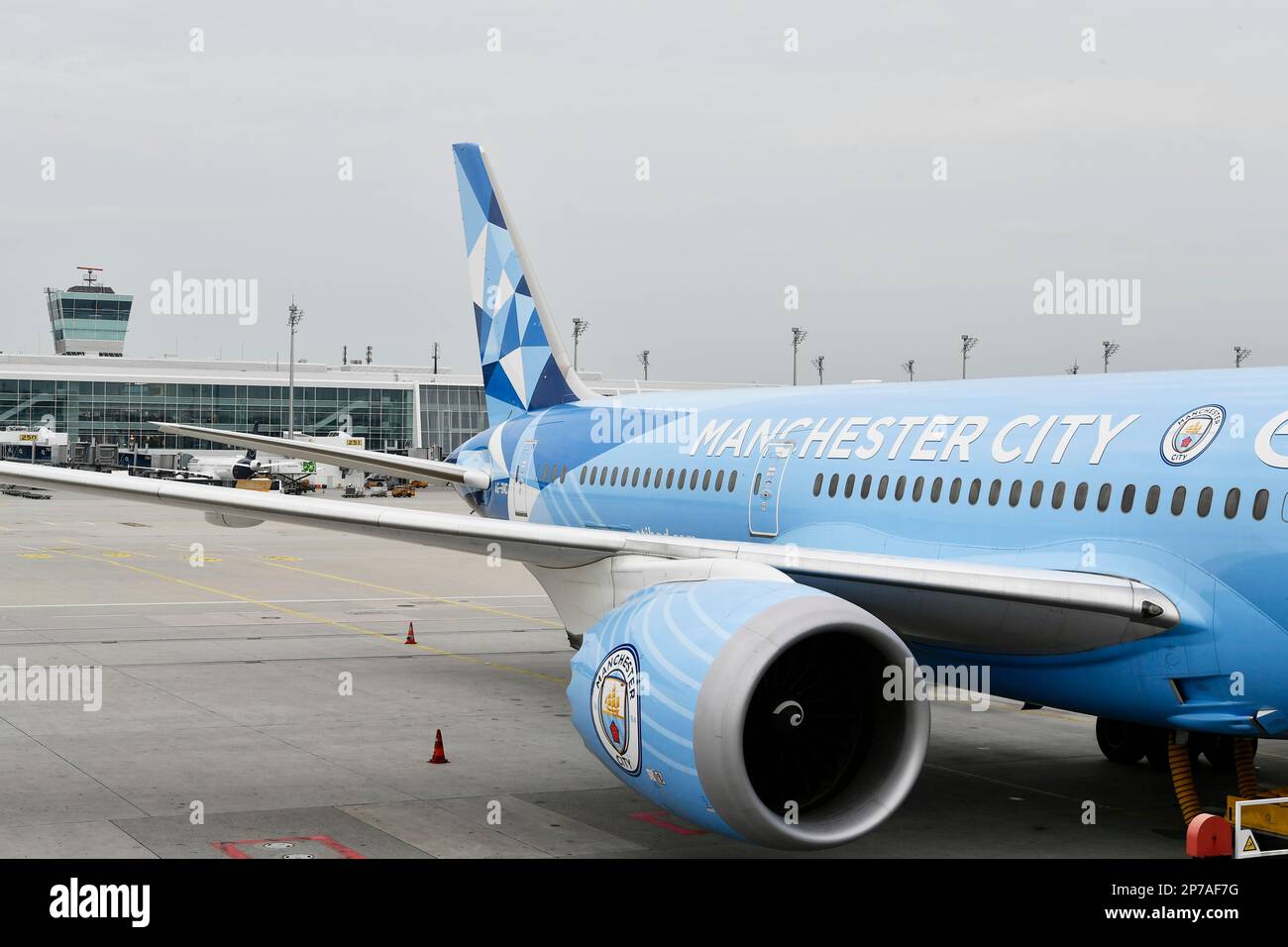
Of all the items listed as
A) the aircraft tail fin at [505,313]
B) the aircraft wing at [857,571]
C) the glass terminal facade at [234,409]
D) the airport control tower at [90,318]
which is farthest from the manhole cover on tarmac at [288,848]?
the airport control tower at [90,318]

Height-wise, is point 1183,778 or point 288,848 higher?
point 1183,778

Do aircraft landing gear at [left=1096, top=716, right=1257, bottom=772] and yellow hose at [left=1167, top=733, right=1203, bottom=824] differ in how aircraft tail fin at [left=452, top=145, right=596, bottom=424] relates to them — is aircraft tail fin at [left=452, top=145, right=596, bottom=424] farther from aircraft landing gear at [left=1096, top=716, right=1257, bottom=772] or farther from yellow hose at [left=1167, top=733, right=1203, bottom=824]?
yellow hose at [left=1167, top=733, right=1203, bottom=824]

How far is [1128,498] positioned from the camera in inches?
474

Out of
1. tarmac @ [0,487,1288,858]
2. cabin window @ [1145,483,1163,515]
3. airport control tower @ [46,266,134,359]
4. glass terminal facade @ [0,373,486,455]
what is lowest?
tarmac @ [0,487,1288,858]

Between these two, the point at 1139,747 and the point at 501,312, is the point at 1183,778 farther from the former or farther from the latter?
the point at 501,312

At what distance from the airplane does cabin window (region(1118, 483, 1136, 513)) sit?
0.01 m

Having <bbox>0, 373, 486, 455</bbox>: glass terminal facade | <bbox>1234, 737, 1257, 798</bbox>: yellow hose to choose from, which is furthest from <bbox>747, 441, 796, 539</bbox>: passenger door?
<bbox>0, 373, 486, 455</bbox>: glass terminal facade

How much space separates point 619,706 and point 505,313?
13209 mm

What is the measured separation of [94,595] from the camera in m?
31.8

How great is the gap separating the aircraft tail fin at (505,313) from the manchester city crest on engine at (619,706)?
11443 millimetres

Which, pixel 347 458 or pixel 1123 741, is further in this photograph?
pixel 347 458

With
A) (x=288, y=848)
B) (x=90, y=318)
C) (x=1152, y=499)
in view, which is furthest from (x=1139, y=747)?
(x=90, y=318)

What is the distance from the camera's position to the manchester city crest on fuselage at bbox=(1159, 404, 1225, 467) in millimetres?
11766
